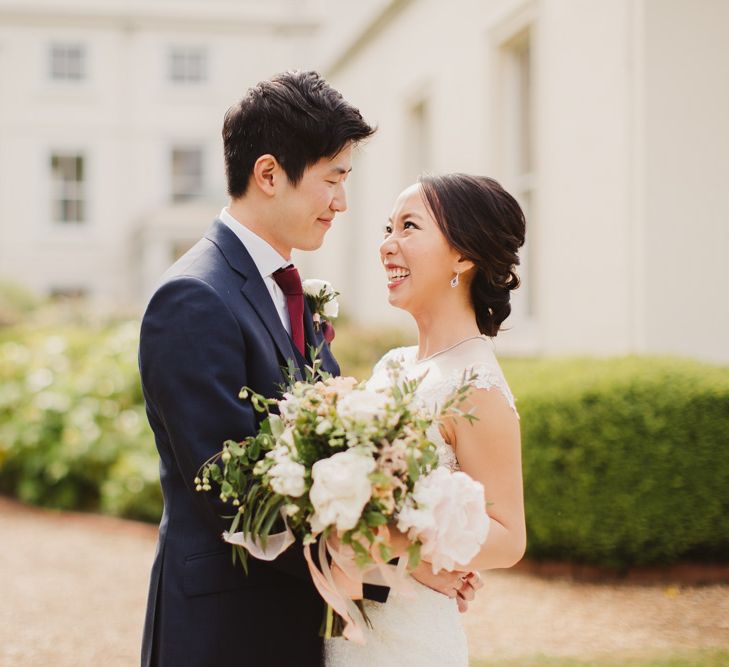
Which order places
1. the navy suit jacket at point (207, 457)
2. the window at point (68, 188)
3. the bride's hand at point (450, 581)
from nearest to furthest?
the navy suit jacket at point (207, 457) → the bride's hand at point (450, 581) → the window at point (68, 188)

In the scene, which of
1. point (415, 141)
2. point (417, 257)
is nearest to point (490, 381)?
point (417, 257)

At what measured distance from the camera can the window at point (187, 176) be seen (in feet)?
86.9

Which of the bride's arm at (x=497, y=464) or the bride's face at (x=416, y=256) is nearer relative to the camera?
the bride's arm at (x=497, y=464)

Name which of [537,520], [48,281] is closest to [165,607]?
[537,520]

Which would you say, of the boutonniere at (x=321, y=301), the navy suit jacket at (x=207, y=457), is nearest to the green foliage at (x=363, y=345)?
the boutonniere at (x=321, y=301)

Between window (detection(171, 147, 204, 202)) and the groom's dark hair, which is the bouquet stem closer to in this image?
the groom's dark hair

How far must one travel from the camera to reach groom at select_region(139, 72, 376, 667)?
91.4 inches

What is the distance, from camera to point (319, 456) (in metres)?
2.18

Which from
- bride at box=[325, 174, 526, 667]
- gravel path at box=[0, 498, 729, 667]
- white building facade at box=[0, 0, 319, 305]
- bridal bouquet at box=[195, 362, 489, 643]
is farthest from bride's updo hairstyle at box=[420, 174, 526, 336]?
white building facade at box=[0, 0, 319, 305]

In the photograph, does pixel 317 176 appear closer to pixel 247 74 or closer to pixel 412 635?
pixel 412 635

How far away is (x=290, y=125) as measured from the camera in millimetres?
2629

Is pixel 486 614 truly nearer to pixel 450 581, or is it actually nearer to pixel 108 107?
pixel 450 581

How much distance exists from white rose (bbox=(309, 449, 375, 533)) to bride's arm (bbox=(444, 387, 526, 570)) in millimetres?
536

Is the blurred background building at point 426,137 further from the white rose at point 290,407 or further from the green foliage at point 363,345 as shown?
the green foliage at point 363,345
